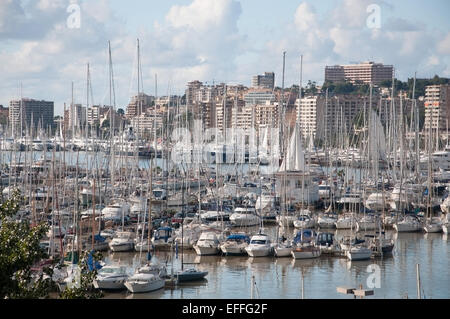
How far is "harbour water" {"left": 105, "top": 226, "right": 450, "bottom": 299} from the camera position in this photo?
17641 millimetres

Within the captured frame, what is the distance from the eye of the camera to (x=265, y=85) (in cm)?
15475

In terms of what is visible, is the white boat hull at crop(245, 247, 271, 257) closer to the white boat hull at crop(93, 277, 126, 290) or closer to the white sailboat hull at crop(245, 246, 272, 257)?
the white sailboat hull at crop(245, 246, 272, 257)

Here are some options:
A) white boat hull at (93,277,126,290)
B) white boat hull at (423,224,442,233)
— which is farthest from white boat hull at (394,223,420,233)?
white boat hull at (93,277,126,290)

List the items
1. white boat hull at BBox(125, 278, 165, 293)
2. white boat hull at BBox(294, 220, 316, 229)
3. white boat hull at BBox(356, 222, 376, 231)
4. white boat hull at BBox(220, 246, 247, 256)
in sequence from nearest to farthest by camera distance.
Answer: white boat hull at BBox(125, 278, 165, 293), white boat hull at BBox(220, 246, 247, 256), white boat hull at BBox(356, 222, 376, 231), white boat hull at BBox(294, 220, 316, 229)

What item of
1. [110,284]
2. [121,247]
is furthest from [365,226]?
[110,284]

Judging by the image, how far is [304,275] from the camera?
19.9m

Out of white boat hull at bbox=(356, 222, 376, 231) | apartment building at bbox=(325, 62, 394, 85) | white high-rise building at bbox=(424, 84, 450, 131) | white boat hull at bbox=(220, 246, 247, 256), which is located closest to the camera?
white boat hull at bbox=(220, 246, 247, 256)

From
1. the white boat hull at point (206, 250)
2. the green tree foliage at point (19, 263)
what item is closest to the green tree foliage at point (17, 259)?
the green tree foliage at point (19, 263)

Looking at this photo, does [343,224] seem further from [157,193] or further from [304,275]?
[157,193]

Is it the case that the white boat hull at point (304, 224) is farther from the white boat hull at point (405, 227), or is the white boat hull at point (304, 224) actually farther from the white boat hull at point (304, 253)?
the white boat hull at point (304, 253)

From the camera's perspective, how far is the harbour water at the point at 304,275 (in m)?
17.6

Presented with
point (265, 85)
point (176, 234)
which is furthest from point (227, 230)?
point (265, 85)

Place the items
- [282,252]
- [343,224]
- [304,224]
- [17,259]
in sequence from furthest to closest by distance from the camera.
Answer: [343,224] → [304,224] → [282,252] → [17,259]
